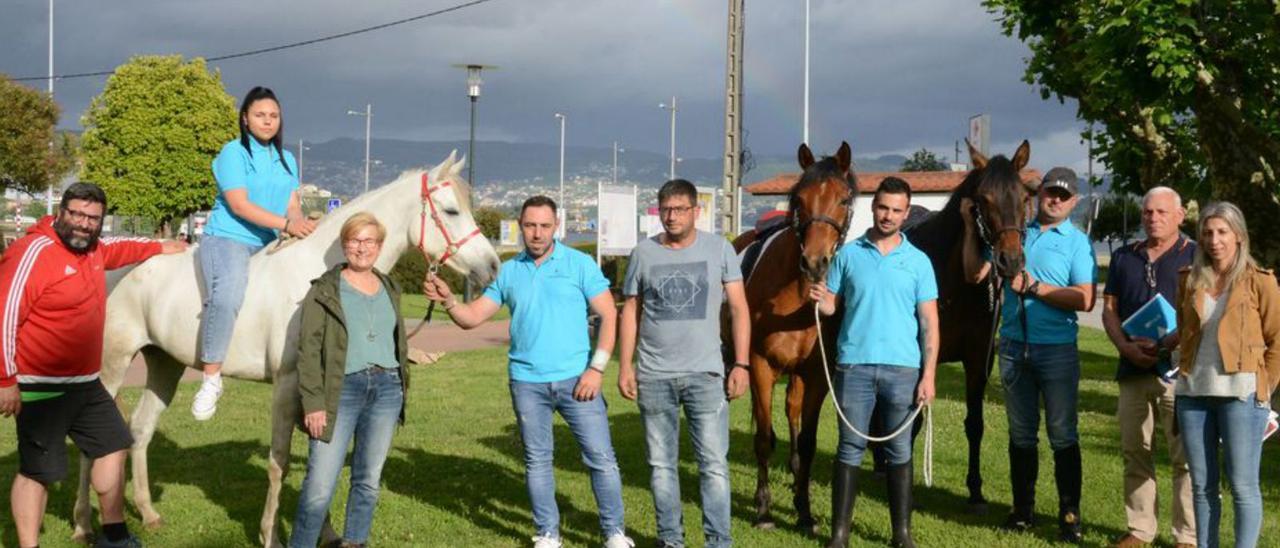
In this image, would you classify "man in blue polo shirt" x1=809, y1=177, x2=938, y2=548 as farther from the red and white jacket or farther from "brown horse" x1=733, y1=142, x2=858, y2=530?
the red and white jacket

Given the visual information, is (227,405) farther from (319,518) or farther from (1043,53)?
(1043,53)

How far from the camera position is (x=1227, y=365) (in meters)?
4.92

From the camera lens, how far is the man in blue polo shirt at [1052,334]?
20.0ft

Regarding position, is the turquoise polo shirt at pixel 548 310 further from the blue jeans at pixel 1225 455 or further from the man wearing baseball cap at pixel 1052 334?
the blue jeans at pixel 1225 455

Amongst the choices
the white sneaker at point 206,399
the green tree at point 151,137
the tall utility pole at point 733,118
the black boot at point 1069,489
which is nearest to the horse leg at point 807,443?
the black boot at point 1069,489

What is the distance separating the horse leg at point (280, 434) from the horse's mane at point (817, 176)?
2.92 meters

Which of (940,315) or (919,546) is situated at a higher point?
(940,315)

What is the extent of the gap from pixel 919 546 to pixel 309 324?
145 inches

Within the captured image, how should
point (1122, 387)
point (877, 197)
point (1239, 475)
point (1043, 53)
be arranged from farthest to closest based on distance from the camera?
1. point (1043, 53)
2. point (1122, 387)
3. point (877, 197)
4. point (1239, 475)

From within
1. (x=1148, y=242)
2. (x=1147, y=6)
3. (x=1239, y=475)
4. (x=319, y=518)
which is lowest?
(x=319, y=518)

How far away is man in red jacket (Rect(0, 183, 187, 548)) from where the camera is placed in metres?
5.02

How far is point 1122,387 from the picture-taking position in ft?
20.1

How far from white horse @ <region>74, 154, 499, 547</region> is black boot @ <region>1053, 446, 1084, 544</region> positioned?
349cm

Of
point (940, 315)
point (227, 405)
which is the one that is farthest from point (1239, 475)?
point (227, 405)
